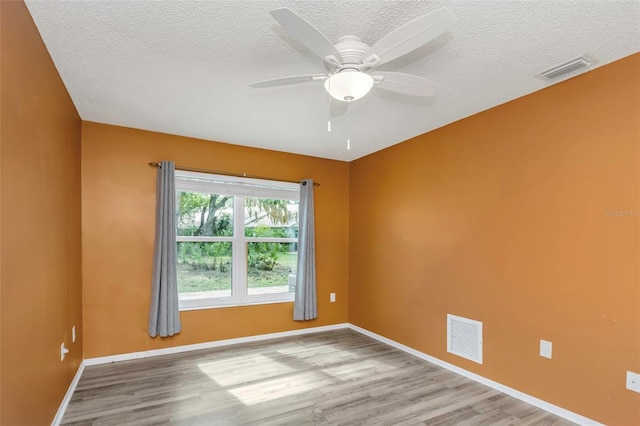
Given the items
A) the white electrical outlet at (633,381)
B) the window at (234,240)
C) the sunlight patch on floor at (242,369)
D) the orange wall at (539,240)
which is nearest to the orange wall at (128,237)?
the window at (234,240)

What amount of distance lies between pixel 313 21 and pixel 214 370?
3.08 metres

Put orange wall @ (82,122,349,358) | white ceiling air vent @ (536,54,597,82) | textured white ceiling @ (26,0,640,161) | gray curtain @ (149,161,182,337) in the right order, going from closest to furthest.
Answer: textured white ceiling @ (26,0,640,161)
white ceiling air vent @ (536,54,597,82)
orange wall @ (82,122,349,358)
gray curtain @ (149,161,182,337)

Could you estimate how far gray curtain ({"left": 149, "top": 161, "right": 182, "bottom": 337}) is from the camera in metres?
3.46

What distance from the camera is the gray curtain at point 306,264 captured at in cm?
430

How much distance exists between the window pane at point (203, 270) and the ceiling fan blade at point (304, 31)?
116 inches

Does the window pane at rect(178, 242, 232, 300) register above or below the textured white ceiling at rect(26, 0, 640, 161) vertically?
below

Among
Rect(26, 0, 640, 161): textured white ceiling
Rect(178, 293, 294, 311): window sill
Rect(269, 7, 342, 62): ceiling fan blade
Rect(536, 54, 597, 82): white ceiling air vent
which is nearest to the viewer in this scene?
Rect(269, 7, 342, 62): ceiling fan blade

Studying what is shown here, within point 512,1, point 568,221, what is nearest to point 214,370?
point 568,221

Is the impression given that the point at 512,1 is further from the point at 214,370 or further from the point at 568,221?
the point at 214,370

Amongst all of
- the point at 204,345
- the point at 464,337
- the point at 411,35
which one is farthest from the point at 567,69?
the point at 204,345

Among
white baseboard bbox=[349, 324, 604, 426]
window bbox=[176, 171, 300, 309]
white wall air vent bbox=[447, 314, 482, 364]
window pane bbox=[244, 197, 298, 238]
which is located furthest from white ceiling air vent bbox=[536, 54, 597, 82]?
window pane bbox=[244, 197, 298, 238]

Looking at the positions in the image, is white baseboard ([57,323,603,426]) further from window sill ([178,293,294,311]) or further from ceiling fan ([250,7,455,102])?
ceiling fan ([250,7,455,102])

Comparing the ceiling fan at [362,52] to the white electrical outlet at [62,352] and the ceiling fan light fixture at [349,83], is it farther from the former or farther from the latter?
the white electrical outlet at [62,352]

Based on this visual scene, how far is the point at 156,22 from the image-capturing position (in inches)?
69.5
